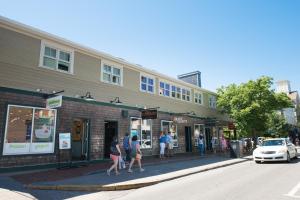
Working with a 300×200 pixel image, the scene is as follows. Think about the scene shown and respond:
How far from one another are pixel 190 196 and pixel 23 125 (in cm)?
860

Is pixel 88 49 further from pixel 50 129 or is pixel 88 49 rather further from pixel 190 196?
pixel 190 196

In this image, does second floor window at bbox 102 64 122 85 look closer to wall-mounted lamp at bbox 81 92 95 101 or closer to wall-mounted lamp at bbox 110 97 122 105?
wall-mounted lamp at bbox 110 97 122 105

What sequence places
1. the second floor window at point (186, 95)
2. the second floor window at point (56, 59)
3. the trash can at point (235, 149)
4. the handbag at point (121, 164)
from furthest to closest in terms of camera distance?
the second floor window at point (186, 95) < the trash can at point (235, 149) < the second floor window at point (56, 59) < the handbag at point (121, 164)

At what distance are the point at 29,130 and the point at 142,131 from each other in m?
8.20

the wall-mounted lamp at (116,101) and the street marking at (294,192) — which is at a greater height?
the wall-mounted lamp at (116,101)

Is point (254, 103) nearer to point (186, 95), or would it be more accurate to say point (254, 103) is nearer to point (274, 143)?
point (186, 95)

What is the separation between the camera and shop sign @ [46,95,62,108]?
11.8 m

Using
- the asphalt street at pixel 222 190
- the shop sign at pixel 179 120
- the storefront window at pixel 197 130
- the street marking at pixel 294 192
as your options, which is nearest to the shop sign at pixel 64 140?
the asphalt street at pixel 222 190

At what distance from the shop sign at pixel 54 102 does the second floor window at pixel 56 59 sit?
2.05 meters

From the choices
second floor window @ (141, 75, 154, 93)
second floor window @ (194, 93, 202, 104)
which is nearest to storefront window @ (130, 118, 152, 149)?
second floor window @ (141, 75, 154, 93)

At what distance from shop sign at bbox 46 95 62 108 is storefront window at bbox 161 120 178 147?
10.1 m

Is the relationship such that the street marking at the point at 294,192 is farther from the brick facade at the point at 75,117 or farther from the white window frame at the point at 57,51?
the white window frame at the point at 57,51

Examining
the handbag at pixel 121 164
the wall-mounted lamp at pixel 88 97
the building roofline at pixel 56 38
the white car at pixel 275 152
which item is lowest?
the handbag at pixel 121 164

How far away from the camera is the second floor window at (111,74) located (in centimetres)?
1652
